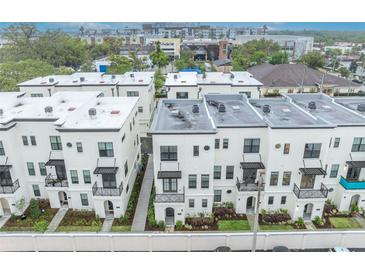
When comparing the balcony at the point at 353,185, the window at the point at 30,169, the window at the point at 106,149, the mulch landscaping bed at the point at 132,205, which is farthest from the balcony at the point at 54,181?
the balcony at the point at 353,185

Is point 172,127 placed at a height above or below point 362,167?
above

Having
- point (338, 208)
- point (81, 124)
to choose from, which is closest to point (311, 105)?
point (338, 208)

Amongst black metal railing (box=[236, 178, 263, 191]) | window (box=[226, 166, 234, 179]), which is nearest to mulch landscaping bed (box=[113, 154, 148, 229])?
window (box=[226, 166, 234, 179])

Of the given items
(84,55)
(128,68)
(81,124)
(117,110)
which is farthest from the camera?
(84,55)

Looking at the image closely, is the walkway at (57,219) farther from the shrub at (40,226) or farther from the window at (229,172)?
the window at (229,172)

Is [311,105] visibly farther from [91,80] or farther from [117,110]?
[91,80]

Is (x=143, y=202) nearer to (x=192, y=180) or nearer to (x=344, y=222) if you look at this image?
(x=192, y=180)

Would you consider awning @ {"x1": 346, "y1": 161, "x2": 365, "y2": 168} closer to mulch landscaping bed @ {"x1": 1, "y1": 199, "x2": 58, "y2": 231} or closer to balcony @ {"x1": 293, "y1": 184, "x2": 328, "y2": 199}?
balcony @ {"x1": 293, "y1": 184, "x2": 328, "y2": 199}
